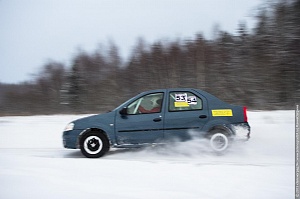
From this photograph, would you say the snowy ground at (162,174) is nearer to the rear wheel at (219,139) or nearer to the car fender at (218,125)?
the rear wheel at (219,139)

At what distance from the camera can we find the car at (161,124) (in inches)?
231

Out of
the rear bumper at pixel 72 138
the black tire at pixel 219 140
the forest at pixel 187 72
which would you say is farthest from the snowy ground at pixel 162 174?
the forest at pixel 187 72

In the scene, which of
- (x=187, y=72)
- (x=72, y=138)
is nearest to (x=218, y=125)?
(x=72, y=138)

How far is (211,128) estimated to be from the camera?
5.89 meters

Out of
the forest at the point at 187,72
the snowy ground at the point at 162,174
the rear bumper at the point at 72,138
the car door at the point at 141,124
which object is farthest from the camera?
the forest at the point at 187,72

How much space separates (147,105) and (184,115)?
2.73 ft

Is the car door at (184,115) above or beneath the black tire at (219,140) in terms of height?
above

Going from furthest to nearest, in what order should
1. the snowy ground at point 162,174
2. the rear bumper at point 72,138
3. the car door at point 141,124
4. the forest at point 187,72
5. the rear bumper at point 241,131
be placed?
the forest at point 187,72
the rear bumper at point 72,138
the car door at point 141,124
the rear bumper at point 241,131
the snowy ground at point 162,174

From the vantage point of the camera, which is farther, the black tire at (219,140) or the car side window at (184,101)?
the car side window at (184,101)

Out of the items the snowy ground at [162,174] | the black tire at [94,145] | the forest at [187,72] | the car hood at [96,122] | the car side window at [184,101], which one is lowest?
the snowy ground at [162,174]

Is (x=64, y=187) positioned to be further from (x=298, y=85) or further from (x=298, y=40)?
(x=298, y=40)

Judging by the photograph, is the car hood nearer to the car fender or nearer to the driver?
the driver

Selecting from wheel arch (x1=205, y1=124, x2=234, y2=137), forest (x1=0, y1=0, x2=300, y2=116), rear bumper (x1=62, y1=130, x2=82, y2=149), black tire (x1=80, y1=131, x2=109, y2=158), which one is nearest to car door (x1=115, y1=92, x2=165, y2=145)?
black tire (x1=80, y1=131, x2=109, y2=158)

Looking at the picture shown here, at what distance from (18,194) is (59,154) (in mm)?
3254
